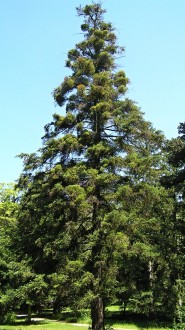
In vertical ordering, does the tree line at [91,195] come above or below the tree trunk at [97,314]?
above

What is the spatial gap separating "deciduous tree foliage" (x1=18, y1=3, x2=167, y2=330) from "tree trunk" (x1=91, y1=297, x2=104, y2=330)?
0.11 feet

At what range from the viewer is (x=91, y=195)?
1348 centimetres

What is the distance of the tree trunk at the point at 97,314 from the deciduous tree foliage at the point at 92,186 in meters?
0.03

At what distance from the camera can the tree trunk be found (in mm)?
13047

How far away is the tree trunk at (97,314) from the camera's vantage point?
514 inches

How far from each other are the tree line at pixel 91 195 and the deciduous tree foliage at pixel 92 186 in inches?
1.4

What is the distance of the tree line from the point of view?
1263 centimetres

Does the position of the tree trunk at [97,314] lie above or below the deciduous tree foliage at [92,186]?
below

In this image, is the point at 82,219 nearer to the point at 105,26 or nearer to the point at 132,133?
the point at 132,133

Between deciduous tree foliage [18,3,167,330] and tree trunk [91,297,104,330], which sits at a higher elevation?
deciduous tree foliage [18,3,167,330]

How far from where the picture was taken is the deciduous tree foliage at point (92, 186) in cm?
1260

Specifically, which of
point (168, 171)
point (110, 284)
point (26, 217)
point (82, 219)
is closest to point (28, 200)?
point (26, 217)

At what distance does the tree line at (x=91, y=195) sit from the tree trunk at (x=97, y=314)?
0.11ft

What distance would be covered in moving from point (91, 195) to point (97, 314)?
4267mm
